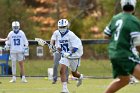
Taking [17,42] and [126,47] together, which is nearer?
[126,47]

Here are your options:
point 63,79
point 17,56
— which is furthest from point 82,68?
point 63,79

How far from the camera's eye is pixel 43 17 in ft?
194

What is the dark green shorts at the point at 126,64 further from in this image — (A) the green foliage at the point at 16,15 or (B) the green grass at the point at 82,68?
(A) the green foliage at the point at 16,15

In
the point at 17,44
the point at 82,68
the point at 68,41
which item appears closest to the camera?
the point at 68,41

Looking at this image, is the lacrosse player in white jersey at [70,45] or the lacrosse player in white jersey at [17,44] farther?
the lacrosse player in white jersey at [17,44]

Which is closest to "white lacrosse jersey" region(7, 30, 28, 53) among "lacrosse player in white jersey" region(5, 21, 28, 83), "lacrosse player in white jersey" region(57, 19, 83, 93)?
"lacrosse player in white jersey" region(5, 21, 28, 83)

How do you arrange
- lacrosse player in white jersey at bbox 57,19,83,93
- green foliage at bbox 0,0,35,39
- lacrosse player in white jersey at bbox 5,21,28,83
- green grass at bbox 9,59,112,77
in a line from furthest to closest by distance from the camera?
green foliage at bbox 0,0,35,39 < green grass at bbox 9,59,112,77 < lacrosse player in white jersey at bbox 5,21,28,83 < lacrosse player in white jersey at bbox 57,19,83,93

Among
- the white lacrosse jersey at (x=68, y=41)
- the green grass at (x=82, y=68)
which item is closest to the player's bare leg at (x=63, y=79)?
the white lacrosse jersey at (x=68, y=41)

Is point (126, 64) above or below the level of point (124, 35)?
below

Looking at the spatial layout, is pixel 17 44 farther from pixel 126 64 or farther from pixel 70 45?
pixel 126 64

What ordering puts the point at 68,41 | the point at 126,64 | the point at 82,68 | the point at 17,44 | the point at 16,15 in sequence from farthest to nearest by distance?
the point at 16,15 → the point at 82,68 → the point at 17,44 → the point at 68,41 → the point at 126,64

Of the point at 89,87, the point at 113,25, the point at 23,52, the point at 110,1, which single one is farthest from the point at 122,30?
the point at 110,1

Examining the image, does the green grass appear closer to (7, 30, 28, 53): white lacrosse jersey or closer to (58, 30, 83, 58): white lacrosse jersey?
(7, 30, 28, 53): white lacrosse jersey

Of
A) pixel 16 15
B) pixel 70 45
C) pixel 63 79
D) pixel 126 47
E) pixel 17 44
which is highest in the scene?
pixel 16 15
